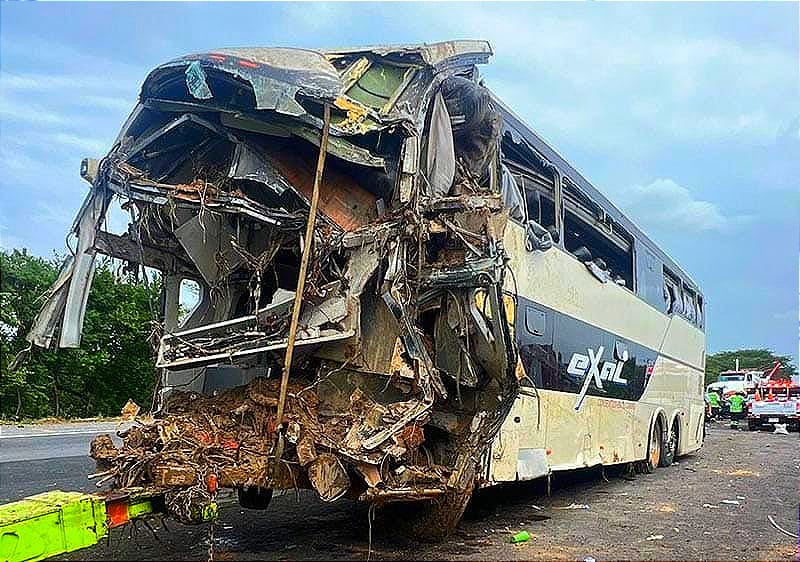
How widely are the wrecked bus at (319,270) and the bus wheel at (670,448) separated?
8.42m

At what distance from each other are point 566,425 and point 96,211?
17.3 feet

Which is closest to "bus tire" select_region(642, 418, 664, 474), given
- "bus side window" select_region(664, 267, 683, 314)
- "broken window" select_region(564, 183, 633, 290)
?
"bus side window" select_region(664, 267, 683, 314)

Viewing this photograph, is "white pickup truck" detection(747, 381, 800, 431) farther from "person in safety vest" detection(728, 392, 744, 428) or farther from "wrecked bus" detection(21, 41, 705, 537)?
"wrecked bus" detection(21, 41, 705, 537)

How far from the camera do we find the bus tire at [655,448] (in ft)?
42.4

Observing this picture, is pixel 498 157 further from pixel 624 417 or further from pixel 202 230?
pixel 624 417

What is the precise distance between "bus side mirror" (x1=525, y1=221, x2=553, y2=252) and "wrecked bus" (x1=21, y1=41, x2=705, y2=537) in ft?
2.69

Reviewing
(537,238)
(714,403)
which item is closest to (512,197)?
(537,238)

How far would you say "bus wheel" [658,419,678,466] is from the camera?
45.7 feet

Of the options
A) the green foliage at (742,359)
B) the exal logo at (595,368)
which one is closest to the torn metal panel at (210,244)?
the exal logo at (595,368)

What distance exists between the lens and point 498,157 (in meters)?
6.41

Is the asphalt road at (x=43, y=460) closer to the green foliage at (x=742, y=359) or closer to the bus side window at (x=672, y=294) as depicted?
the bus side window at (x=672, y=294)

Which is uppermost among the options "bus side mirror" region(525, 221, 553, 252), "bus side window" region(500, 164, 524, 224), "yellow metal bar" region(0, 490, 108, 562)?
"bus side window" region(500, 164, 524, 224)

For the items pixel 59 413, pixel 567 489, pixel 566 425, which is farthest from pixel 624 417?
pixel 59 413

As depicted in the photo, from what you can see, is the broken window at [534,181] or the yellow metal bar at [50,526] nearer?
the yellow metal bar at [50,526]
